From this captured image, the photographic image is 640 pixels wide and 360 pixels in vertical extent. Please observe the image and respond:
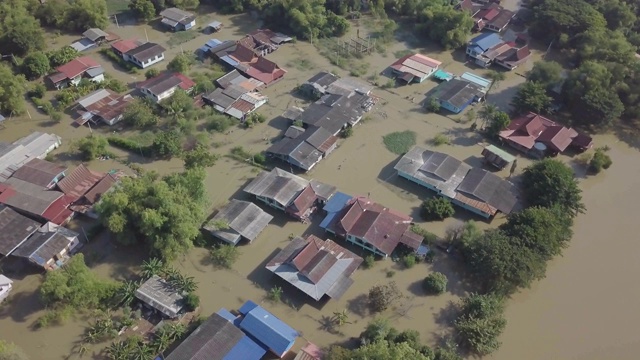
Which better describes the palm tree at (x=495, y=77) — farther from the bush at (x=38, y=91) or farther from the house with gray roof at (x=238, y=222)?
the bush at (x=38, y=91)

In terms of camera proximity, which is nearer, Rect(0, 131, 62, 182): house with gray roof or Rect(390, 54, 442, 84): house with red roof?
Rect(0, 131, 62, 182): house with gray roof

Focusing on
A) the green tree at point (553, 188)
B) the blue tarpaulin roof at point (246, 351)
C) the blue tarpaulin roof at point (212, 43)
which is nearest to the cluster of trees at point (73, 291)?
the blue tarpaulin roof at point (246, 351)

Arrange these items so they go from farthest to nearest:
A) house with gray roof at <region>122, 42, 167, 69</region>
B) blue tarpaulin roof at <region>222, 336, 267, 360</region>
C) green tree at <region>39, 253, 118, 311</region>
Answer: house with gray roof at <region>122, 42, 167, 69</region> → green tree at <region>39, 253, 118, 311</region> → blue tarpaulin roof at <region>222, 336, 267, 360</region>

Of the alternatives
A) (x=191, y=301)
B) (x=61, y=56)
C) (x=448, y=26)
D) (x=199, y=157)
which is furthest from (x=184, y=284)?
(x=448, y=26)

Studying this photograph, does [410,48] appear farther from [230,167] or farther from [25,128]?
[25,128]

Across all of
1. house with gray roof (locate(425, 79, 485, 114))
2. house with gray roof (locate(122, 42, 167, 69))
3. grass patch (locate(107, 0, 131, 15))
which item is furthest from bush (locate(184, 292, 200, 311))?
grass patch (locate(107, 0, 131, 15))

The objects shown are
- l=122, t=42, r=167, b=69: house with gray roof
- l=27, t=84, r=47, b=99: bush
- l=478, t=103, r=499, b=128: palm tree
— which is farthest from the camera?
l=122, t=42, r=167, b=69: house with gray roof

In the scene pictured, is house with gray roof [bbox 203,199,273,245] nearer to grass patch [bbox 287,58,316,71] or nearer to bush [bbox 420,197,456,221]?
bush [bbox 420,197,456,221]
